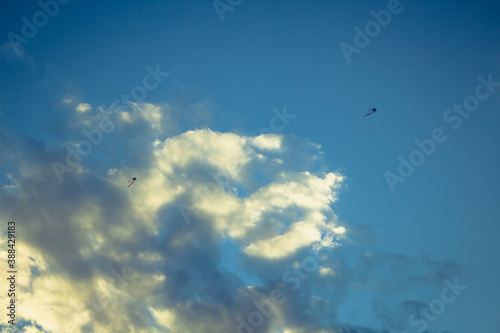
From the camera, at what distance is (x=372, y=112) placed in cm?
11369

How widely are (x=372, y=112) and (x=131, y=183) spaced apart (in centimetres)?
9794

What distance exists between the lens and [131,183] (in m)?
120
